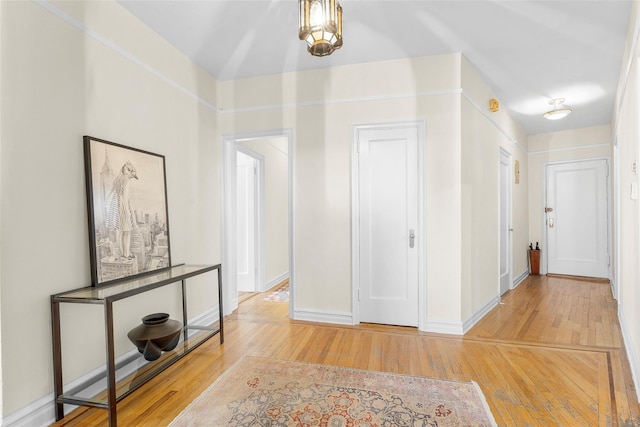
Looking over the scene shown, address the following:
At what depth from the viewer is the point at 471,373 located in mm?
2639

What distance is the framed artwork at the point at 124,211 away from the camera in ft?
7.84

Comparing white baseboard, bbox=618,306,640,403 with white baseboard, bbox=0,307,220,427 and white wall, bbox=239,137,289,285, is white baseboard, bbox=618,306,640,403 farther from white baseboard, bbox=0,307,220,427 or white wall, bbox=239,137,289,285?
white wall, bbox=239,137,289,285

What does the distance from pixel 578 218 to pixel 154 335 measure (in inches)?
278

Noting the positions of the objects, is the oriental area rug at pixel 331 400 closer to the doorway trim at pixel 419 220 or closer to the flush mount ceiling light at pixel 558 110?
the doorway trim at pixel 419 220

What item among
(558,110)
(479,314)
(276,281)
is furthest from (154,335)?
(558,110)

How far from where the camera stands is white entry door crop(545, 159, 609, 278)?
624cm

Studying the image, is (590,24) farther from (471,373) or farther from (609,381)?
(471,373)

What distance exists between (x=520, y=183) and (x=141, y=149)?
19.2ft

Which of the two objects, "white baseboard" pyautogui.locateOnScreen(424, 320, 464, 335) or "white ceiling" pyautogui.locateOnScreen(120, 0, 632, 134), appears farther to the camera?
"white baseboard" pyautogui.locateOnScreen(424, 320, 464, 335)

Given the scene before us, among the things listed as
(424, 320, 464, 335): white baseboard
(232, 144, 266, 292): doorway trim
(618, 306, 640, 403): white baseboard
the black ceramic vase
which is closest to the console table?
the black ceramic vase

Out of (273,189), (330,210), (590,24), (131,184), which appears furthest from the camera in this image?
(273,189)

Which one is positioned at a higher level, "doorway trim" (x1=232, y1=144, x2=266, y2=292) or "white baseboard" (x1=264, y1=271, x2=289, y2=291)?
"doorway trim" (x1=232, y1=144, x2=266, y2=292)

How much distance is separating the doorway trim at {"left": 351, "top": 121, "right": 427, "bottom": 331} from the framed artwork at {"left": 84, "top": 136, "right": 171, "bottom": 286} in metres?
1.78

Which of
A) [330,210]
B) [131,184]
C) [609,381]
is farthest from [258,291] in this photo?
[609,381]
